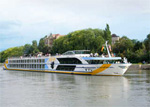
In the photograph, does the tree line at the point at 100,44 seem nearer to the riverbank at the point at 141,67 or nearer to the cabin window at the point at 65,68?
the riverbank at the point at 141,67

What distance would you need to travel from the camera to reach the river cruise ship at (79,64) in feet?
150

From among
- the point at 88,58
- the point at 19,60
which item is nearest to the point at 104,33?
the point at 19,60

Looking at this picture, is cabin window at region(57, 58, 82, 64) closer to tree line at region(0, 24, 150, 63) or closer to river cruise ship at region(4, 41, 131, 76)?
river cruise ship at region(4, 41, 131, 76)

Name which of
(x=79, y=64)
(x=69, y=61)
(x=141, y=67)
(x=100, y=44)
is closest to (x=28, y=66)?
(x=69, y=61)

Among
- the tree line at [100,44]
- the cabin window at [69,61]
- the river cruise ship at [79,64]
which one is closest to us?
the river cruise ship at [79,64]

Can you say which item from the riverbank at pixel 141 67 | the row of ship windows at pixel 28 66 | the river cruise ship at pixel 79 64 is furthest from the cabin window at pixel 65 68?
the riverbank at pixel 141 67

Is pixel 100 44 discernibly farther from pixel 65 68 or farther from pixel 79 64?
pixel 79 64

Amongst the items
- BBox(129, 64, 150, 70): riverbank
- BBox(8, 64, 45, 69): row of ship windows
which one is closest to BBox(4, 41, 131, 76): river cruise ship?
BBox(8, 64, 45, 69): row of ship windows

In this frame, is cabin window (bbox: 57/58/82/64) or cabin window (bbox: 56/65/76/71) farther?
cabin window (bbox: 56/65/76/71)

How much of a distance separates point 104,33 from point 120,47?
7877mm

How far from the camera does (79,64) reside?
50.3 meters

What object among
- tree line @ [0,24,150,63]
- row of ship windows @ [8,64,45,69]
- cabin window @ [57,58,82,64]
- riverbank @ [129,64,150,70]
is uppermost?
tree line @ [0,24,150,63]

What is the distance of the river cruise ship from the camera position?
4569 cm

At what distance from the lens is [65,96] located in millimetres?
25500
